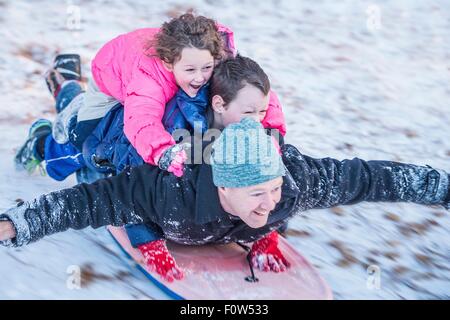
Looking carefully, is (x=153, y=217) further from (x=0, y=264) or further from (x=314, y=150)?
(x=314, y=150)

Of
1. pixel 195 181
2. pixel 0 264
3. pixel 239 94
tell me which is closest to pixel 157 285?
pixel 195 181

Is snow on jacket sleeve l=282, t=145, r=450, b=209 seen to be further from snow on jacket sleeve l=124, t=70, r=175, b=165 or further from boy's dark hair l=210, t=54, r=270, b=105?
snow on jacket sleeve l=124, t=70, r=175, b=165

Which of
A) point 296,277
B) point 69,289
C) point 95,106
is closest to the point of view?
point 69,289

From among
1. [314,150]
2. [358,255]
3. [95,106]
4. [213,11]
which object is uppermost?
[213,11]

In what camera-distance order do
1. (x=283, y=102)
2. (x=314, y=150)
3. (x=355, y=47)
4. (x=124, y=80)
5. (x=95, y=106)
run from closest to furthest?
(x=124, y=80) < (x=95, y=106) < (x=314, y=150) < (x=283, y=102) < (x=355, y=47)

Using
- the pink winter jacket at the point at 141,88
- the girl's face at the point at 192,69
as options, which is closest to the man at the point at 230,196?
the pink winter jacket at the point at 141,88

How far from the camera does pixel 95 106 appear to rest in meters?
2.91

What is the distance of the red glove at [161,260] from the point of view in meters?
2.42

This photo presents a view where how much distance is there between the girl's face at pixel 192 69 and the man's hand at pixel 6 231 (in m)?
0.79

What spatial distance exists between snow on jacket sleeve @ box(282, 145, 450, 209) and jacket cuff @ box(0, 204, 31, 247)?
92 centimetres

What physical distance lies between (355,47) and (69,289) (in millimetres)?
3970

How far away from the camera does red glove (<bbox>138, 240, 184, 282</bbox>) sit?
242 cm

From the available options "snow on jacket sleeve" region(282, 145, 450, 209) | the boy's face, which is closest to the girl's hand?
the boy's face

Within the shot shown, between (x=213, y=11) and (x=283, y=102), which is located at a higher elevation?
(x=213, y=11)
